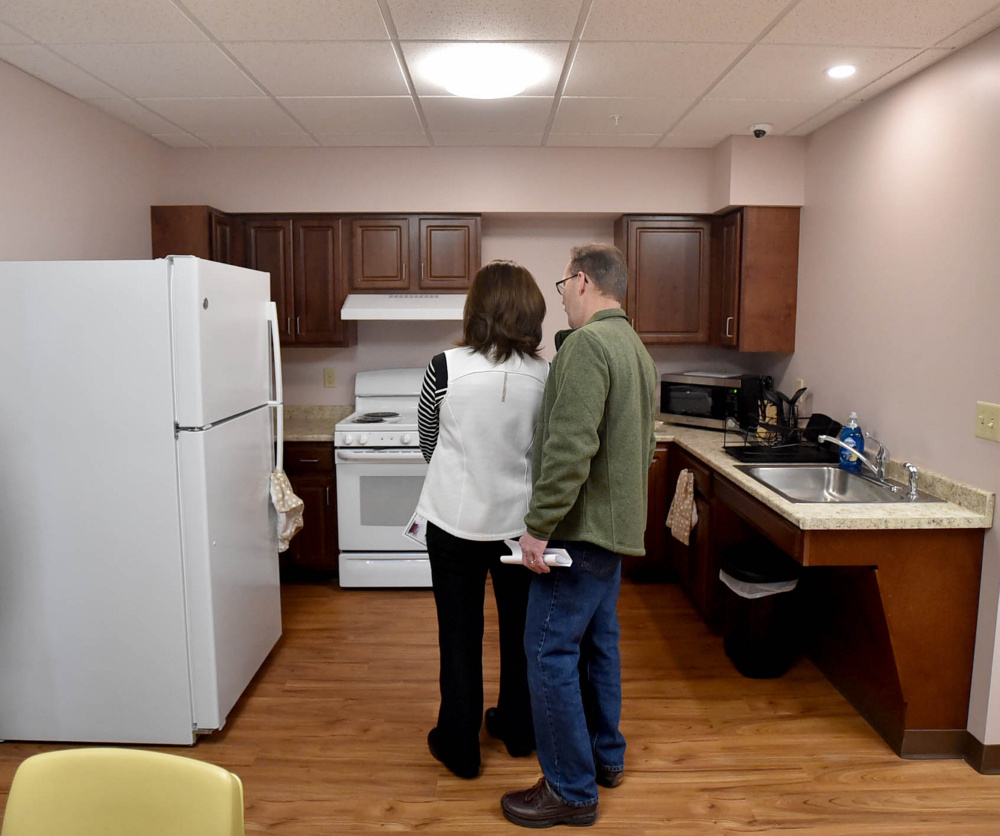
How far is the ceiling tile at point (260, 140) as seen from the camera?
358 cm

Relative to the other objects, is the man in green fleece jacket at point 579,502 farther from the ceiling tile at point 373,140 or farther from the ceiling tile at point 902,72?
the ceiling tile at point 373,140

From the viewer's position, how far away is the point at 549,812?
2.02 metres

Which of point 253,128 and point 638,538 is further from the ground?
point 253,128

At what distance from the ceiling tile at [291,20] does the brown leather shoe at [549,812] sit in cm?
227

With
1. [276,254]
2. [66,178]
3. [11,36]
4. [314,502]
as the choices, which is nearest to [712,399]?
[314,502]

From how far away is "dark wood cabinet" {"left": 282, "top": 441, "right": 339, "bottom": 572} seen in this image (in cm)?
373

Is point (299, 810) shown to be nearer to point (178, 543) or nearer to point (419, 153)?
point (178, 543)

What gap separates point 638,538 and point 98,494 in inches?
64.6

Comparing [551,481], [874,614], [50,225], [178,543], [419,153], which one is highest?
[419,153]

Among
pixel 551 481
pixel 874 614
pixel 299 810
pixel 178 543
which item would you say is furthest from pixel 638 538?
pixel 178 543

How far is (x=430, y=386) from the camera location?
2.04 meters

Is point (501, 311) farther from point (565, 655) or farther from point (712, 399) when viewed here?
point (712, 399)

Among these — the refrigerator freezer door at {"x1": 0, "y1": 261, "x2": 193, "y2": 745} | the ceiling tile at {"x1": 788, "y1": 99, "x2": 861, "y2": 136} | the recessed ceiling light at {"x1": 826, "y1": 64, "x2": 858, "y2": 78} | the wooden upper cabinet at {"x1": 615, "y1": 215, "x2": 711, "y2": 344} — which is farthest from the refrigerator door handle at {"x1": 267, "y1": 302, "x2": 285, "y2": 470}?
the ceiling tile at {"x1": 788, "y1": 99, "x2": 861, "y2": 136}

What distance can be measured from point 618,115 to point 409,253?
127cm
